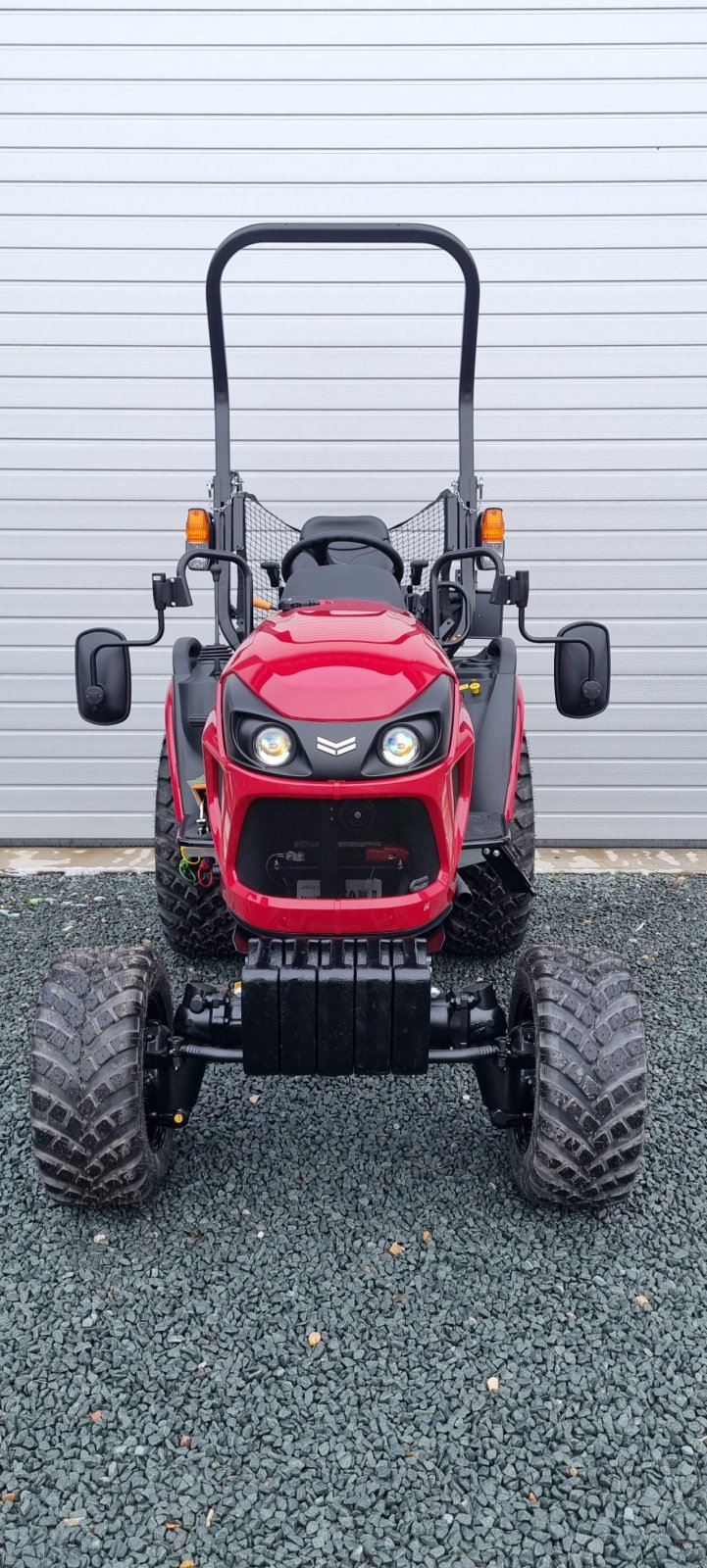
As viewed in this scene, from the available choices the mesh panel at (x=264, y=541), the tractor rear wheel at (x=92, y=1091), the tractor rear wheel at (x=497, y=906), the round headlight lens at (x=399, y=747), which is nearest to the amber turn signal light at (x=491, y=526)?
the tractor rear wheel at (x=497, y=906)

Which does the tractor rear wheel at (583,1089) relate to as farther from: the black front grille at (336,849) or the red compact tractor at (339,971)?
the black front grille at (336,849)

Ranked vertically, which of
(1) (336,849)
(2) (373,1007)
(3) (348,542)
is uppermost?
(3) (348,542)

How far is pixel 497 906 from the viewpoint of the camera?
149 inches

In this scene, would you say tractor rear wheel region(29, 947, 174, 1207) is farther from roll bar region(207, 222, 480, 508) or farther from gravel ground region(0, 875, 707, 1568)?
roll bar region(207, 222, 480, 508)

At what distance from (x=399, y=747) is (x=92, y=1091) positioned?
1005 millimetres

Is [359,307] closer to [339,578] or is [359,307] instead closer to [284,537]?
[284,537]

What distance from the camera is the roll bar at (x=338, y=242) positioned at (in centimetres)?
326

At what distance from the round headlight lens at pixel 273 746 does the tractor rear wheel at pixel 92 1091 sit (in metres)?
0.67

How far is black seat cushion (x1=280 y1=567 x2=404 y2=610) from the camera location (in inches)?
120

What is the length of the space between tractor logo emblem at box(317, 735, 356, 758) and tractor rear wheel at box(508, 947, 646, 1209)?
2.48ft

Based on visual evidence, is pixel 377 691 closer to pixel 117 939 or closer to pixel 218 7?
pixel 117 939

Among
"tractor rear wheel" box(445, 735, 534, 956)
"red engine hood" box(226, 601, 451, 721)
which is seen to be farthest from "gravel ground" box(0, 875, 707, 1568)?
"red engine hood" box(226, 601, 451, 721)

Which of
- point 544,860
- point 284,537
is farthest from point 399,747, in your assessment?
point 544,860

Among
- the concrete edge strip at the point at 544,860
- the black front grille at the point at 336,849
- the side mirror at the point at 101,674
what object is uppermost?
the side mirror at the point at 101,674
